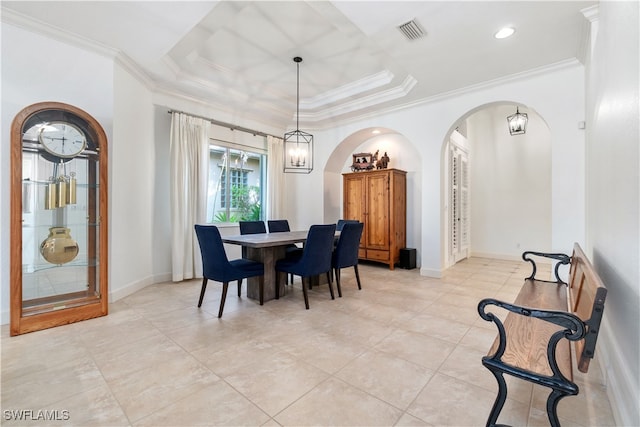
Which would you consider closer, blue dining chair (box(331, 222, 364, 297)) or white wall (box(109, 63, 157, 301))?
white wall (box(109, 63, 157, 301))

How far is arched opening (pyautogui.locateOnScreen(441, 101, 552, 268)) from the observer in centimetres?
582

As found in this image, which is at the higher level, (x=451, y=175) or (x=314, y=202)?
(x=451, y=175)

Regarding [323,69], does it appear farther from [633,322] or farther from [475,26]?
[633,322]

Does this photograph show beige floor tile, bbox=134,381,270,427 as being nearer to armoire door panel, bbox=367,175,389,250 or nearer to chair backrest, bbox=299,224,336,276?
chair backrest, bbox=299,224,336,276

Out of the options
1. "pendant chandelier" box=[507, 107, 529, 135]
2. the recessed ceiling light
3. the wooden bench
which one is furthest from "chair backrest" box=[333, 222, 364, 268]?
"pendant chandelier" box=[507, 107, 529, 135]

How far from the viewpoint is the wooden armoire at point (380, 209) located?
520 centimetres

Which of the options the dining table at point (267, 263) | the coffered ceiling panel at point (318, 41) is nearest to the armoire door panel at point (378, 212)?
the coffered ceiling panel at point (318, 41)

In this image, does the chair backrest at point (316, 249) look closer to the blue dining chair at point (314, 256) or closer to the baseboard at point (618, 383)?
the blue dining chair at point (314, 256)

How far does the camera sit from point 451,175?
5395mm

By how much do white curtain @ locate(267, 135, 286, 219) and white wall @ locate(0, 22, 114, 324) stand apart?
2730mm

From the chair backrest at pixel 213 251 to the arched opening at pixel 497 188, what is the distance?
164 inches

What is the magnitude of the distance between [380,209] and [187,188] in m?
3.37

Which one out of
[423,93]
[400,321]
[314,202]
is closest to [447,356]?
[400,321]

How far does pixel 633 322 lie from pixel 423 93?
12.7 feet
